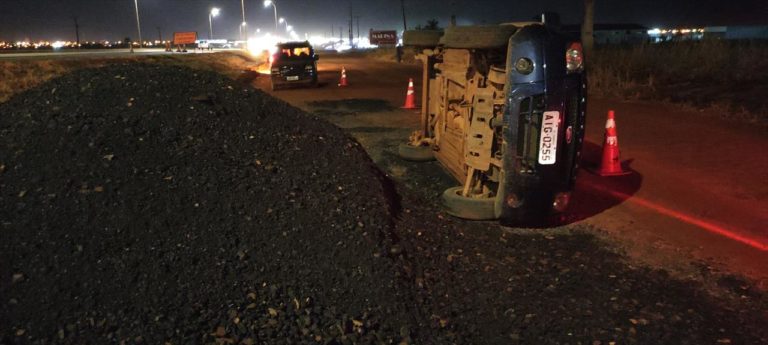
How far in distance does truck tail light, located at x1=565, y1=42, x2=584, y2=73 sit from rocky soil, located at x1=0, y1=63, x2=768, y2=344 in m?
1.46

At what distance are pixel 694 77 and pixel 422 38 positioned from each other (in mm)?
12873

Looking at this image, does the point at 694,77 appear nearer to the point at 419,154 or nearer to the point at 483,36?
the point at 419,154

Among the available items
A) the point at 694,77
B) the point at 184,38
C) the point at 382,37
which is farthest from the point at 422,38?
the point at 184,38

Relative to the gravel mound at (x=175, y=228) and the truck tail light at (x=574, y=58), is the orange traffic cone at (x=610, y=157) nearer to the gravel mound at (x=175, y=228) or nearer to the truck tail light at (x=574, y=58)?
the truck tail light at (x=574, y=58)

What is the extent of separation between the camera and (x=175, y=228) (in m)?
3.17

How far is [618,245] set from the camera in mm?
4672

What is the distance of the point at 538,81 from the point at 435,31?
2550mm

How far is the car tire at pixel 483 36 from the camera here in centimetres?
429

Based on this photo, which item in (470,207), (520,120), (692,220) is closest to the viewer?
(520,120)

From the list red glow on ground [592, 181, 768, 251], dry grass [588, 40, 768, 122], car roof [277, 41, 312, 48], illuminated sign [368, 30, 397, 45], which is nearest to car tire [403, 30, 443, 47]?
red glow on ground [592, 181, 768, 251]

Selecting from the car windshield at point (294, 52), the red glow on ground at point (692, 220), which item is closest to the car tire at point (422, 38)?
the red glow on ground at point (692, 220)

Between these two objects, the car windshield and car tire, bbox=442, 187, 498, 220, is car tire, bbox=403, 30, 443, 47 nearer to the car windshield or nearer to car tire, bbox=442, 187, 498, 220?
car tire, bbox=442, 187, 498, 220

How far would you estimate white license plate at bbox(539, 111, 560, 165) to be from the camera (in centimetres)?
426

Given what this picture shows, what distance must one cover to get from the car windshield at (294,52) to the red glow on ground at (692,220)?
1625 cm
